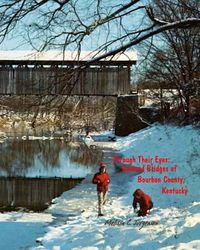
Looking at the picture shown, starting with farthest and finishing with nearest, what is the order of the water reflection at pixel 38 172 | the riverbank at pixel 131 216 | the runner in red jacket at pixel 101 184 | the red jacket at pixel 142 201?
the water reflection at pixel 38 172
the runner in red jacket at pixel 101 184
the red jacket at pixel 142 201
the riverbank at pixel 131 216

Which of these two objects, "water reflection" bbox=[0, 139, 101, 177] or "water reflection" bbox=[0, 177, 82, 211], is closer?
"water reflection" bbox=[0, 177, 82, 211]

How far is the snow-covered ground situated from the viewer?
22.1ft

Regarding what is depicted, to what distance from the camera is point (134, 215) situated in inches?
365

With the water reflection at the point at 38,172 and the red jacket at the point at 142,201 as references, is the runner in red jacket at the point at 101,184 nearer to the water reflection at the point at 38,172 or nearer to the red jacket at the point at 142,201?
the red jacket at the point at 142,201

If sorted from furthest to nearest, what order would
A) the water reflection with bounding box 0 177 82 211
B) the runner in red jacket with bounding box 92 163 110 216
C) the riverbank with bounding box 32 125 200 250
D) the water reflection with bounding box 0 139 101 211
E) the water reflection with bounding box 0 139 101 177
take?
the water reflection with bounding box 0 139 101 177 < the water reflection with bounding box 0 139 101 211 < the water reflection with bounding box 0 177 82 211 < the runner in red jacket with bounding box 92 163 110 216 < the riverbank with bounding box 32 125 200 250

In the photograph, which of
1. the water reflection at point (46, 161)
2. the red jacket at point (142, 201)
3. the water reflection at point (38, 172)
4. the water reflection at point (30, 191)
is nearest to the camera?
the red jacket at point (142, 201)

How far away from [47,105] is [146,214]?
4.47m

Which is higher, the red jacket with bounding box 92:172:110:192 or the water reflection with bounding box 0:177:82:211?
the red jacket with bounding box 92:172:110:192

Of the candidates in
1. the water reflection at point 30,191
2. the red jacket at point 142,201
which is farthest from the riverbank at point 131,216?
the water reflection at point 30,191

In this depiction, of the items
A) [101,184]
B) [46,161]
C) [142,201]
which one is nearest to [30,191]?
[101,184]

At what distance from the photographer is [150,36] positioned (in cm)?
532

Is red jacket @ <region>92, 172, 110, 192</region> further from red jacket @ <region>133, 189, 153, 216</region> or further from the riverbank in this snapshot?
red jacket @ <region>133, 189, 153, 216</region>

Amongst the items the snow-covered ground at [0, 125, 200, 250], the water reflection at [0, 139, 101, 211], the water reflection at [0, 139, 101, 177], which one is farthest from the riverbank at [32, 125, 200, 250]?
the water reflection at [0, 139, 101, 177]

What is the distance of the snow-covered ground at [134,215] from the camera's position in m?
6.75
